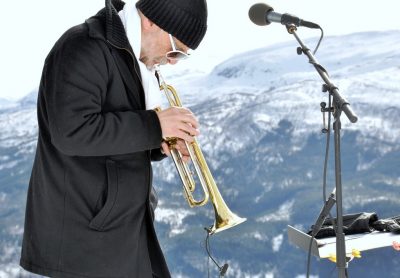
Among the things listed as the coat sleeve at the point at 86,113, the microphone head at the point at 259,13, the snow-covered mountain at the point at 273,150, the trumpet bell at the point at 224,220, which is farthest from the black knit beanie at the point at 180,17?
the snow-covered mountain at the point at 273,150

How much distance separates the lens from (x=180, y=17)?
53.2 inches

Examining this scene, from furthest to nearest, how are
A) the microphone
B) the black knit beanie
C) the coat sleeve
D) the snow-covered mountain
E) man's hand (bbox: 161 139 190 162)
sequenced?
the snow-covered mountain, the microphone, man's hand (bbox: 161 139 190 162), the black knit beanie, the coat sleeve

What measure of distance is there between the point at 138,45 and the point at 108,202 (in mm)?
349

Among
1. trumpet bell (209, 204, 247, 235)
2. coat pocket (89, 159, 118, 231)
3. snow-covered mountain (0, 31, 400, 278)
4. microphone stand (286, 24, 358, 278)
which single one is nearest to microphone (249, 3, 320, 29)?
microphone stand (286, 24, 358, 278)

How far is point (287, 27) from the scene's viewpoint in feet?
5.25

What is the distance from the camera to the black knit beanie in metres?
1.34

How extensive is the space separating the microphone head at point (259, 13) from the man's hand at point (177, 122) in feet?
1.50

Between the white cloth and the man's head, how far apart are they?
18 mm

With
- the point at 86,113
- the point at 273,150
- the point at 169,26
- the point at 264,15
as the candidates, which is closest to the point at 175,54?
the point at 169,26

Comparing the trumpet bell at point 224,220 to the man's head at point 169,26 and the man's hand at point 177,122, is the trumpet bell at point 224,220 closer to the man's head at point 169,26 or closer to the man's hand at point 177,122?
the man's hand at point 177,122

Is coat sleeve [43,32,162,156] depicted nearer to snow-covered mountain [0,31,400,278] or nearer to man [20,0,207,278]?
man [20,0,207,278]

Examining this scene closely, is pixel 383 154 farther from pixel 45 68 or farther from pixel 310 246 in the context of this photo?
pixel 45 68

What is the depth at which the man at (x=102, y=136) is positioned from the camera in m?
1.23

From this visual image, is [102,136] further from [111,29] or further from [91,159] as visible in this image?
[111,29]
